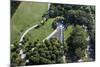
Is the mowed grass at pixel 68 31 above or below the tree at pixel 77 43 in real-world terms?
above

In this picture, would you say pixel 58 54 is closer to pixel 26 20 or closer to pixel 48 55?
pixel 48 55

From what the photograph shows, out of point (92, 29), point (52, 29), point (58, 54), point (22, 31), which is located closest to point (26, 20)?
point (22, 31)

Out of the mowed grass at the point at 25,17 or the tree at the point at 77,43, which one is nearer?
the mowed grass at the point at 25,17

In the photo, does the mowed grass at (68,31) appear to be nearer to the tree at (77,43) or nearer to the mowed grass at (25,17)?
the tree at (77,43)

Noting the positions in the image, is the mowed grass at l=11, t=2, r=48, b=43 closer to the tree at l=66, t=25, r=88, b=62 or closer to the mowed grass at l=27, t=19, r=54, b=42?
the mowed grass at l=27, t=19, r=54, b=42

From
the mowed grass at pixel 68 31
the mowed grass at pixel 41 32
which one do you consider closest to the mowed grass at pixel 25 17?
the mowed grass at pixel 41 32

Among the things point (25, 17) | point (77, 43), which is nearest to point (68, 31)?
point (77, 43)
